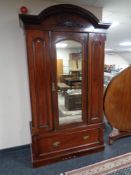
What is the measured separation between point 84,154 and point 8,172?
1121mm

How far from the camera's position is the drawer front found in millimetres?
2070

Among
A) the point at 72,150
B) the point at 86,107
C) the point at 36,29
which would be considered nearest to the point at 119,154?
the point at 72,150

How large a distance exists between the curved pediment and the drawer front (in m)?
1.52

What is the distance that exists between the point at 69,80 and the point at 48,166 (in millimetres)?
1260

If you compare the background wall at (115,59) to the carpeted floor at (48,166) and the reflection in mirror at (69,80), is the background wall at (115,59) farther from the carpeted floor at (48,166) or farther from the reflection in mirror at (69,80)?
the reflection in mirror at (69,80)

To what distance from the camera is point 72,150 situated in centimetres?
222

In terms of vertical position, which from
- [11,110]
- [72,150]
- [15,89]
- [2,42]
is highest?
[2,42]

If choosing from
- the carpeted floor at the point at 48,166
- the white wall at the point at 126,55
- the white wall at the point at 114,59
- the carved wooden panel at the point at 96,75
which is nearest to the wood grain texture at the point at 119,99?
the carved wooden panel at the point at 96,75

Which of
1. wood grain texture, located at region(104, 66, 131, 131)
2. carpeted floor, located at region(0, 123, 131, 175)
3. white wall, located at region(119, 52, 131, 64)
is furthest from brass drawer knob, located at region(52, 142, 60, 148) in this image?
white wall, located at region(119, 52, 131, 64)

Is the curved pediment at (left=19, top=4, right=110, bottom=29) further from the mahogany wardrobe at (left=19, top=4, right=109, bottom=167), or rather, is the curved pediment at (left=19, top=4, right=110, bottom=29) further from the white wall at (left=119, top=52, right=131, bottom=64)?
the white wall at (left=119, top=52, right=131, bottom=64)

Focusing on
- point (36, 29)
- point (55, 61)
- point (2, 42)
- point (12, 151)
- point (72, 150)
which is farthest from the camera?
Answer: point (12, 151)

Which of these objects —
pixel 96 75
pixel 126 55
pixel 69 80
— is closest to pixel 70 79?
pixel 69 80

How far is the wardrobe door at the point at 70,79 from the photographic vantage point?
6.27ft

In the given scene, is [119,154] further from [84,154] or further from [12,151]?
[12,151]
